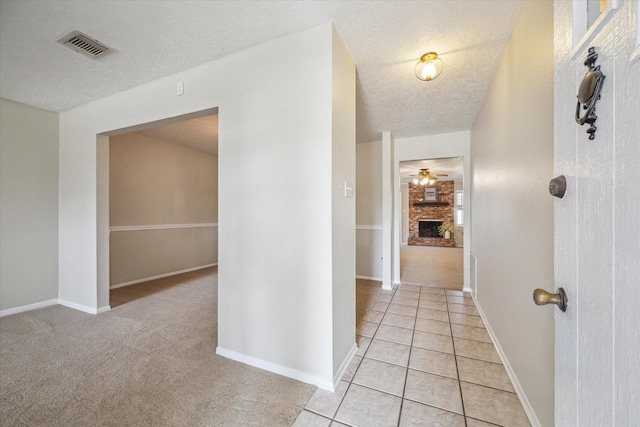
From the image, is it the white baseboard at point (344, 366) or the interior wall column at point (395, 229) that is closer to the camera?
the white baseboard at point (344, 366)

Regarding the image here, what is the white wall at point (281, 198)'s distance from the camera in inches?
61.1

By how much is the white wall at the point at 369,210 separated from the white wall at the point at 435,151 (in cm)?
28

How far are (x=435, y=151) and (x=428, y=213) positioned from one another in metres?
6.59

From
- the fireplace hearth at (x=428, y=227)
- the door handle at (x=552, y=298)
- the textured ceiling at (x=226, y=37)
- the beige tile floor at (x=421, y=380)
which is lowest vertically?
the beige tile floor at (x=421, y=380)

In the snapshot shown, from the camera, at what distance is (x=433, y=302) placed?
3.09 metres

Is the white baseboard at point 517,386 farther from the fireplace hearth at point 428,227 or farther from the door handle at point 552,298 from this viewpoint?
the fireplace hearth at point 428,227

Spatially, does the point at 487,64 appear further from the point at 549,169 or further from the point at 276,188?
the point at 276,188

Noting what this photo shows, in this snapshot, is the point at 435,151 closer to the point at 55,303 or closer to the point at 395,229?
the point at 395,229

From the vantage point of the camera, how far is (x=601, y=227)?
0.48 meters

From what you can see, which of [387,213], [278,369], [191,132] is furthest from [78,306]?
[387,213]

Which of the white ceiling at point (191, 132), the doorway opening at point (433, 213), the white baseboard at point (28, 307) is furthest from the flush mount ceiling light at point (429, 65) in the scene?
the doorway opening at point (433, 213)

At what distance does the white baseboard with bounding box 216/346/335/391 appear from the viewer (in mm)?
1557

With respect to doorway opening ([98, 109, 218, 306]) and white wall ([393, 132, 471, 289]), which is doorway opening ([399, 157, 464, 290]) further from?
doorway opening ([98, 109, 218, 306])

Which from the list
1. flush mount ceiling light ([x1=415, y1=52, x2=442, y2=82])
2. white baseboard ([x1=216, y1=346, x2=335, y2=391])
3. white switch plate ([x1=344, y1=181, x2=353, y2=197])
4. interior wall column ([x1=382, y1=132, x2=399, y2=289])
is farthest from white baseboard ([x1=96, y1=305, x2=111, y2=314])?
flush mount ceiling light ([x1=415, y1=52, x2=442, y2=82])
